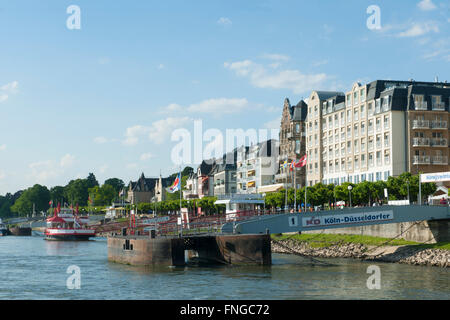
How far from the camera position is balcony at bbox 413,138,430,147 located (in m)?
101

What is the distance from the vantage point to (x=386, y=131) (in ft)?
338

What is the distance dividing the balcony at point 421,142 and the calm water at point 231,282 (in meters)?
41.1

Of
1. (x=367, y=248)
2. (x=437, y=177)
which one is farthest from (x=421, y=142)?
(x=367, y=248)

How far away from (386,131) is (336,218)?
40.0m

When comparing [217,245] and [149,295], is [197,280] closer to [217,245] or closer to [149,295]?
[149,295]

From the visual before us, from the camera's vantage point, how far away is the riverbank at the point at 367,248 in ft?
211

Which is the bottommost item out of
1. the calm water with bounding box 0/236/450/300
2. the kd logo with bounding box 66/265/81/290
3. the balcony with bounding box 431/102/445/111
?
the kd logo with bounding box 66/265/81/290

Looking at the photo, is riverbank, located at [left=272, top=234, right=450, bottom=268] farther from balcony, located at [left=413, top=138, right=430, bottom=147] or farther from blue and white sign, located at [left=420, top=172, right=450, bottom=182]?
balcony, located at [left=413, top=138, right=430, bottom=147]

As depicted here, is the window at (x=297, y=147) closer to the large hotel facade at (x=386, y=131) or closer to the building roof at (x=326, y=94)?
the building roof at (x=326, y=94)

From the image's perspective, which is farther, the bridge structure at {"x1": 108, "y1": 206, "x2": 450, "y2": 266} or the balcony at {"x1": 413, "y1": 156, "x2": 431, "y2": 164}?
the balcony at {"x1": 413, "y1": 156, "x2": 431, "y2": 164}

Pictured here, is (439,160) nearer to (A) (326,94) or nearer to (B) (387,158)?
(B) (387,158)

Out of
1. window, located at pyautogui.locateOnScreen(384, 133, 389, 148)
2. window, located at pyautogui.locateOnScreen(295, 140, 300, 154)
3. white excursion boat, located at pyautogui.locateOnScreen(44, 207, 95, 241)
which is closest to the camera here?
window, located at pyautogui.locateOnScreen(384, 133, 389, 148)

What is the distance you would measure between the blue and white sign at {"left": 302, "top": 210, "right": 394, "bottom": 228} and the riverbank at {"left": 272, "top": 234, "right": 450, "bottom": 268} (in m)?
3.83

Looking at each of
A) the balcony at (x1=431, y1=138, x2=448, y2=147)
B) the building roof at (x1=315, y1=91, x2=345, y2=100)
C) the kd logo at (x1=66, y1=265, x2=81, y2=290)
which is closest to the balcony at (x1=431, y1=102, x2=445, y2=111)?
the balcony at (x1=431, y1=138, x2=448, y2=147)
